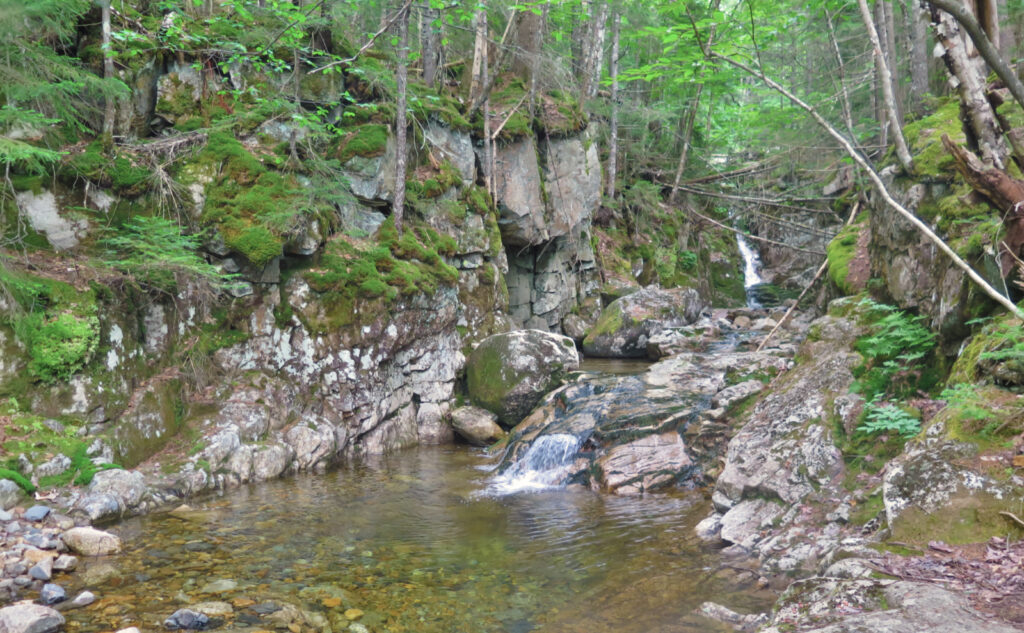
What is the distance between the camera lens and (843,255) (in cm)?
1017

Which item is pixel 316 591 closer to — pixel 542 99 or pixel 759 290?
pixel 542 99

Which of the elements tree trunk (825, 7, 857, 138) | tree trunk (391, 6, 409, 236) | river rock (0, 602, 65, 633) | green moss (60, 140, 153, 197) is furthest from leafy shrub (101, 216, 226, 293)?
tree trunk (825, 7, 857, 138)

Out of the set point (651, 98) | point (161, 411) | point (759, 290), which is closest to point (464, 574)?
point (161, 411)

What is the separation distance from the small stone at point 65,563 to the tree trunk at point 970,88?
783 cm

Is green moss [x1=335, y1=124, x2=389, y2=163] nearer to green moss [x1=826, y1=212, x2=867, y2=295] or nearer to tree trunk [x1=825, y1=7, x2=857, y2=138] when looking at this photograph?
tree trunk [x1=825, y1=7, x2=857, y2=138]

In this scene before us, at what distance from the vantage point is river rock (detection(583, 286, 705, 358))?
50.6 feet

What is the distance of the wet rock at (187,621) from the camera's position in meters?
4.37

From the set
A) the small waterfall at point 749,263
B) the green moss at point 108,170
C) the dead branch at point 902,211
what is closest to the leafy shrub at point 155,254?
the green moss at point 108,170

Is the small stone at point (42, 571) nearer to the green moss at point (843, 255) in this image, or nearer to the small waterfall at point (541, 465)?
the small waterfall at point (541, 465)

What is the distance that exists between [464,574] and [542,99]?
13816mm

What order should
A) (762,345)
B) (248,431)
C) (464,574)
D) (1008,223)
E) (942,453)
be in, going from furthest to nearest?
1. (762,345)
2. (248,431)
3. (464,574)
4. (1008,223)
5. (942,453)

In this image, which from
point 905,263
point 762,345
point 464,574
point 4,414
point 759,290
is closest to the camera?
point 464,574

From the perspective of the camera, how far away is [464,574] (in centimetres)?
560

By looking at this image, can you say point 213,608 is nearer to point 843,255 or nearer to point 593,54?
point 843,255
